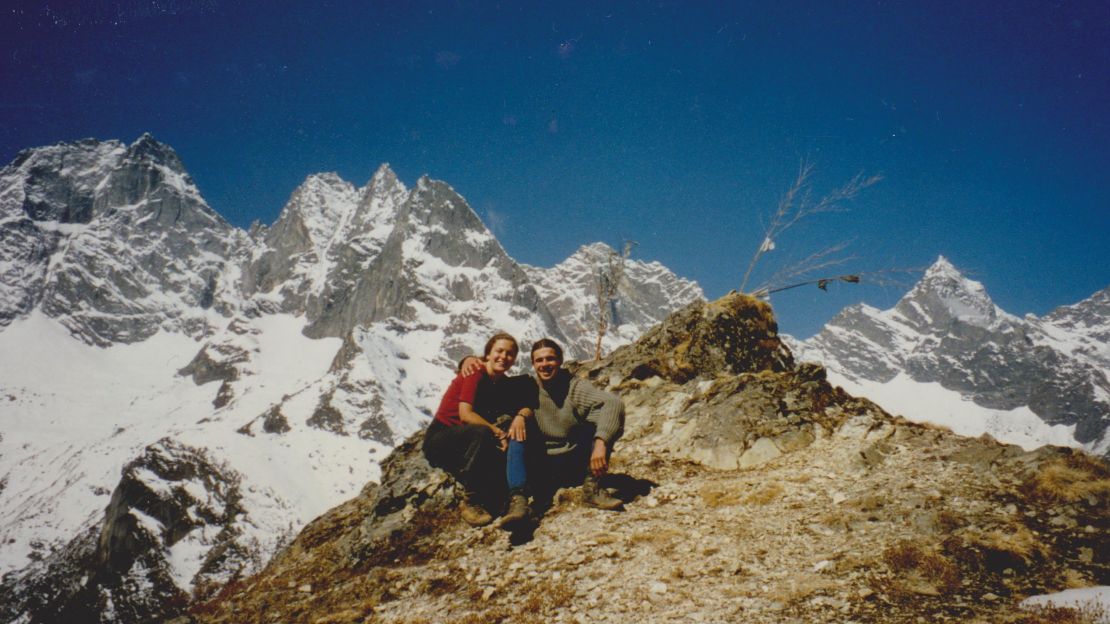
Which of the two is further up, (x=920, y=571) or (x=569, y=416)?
(x=569, y=416)

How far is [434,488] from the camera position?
31.7 feet

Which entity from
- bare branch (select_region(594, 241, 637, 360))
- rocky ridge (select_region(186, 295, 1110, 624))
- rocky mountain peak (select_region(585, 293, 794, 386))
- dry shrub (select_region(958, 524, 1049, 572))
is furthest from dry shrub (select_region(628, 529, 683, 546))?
bare branch (select_region(594, 241, 637, 360))

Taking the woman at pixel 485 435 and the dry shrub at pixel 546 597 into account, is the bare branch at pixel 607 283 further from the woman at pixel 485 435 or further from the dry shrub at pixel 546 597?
the dry shrub at pixel 546 597

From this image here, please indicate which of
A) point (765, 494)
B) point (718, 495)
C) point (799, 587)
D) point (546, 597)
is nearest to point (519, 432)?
point (546, 597)

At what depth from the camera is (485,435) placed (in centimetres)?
753

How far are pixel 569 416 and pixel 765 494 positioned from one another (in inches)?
113

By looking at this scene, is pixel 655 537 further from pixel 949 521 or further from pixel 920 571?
pixel 949 521

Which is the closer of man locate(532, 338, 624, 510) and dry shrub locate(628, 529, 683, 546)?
dry shrub locate(628, 529, 683, 546)

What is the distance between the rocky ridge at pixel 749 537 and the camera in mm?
4879

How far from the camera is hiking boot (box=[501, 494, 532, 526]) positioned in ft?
23.2

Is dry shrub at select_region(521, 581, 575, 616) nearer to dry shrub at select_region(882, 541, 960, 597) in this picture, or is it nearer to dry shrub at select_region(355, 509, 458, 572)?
dry shrub at select_region(355, 509, 458, 572)

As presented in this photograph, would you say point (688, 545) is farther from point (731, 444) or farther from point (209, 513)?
point (209, 513)

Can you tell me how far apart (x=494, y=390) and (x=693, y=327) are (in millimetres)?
6011

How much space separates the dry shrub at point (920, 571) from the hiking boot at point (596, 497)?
10.7 feet
